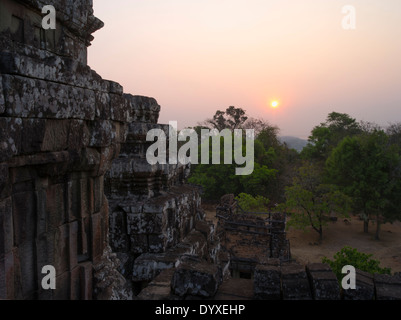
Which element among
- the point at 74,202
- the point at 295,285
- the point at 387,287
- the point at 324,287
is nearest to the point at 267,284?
the point at 295,285

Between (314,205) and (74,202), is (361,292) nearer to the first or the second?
(74,202)

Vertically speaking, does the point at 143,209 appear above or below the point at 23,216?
below

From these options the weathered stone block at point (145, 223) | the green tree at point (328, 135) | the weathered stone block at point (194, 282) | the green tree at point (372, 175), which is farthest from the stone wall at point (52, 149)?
the green tree at point (328, 135)

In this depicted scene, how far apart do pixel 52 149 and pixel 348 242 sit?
20074 millimetres

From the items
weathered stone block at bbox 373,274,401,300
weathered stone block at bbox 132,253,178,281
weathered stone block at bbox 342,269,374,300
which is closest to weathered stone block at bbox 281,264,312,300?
weathered stone block at bbox 342,269,374,300

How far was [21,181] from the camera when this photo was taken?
7.23 ft

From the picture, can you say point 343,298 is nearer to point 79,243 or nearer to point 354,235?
point 79,243

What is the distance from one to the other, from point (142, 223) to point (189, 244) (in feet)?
2.63

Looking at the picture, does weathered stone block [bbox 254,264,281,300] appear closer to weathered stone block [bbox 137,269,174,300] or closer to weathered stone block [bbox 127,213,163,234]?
weathered stone block [bbox 137,269,174,300]

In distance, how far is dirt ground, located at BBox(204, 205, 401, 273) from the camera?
1709cm

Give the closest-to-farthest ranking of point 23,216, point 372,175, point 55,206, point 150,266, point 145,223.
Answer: point 23,216
point 55,206
point 150,266
point 145,223
point 372,175

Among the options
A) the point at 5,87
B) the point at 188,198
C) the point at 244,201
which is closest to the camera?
the point at 5,87

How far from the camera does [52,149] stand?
2311 millimetres
